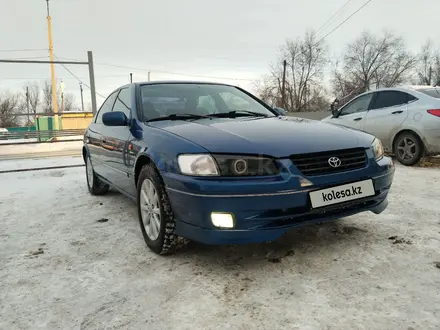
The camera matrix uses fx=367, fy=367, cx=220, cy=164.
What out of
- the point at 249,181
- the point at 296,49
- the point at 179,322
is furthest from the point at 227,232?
the point at 296,49

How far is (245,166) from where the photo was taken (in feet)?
7.62

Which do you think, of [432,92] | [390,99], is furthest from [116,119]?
[432,92]

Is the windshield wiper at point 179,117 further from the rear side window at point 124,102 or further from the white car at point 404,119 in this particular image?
the white car at point 404,119

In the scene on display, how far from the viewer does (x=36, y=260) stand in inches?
112

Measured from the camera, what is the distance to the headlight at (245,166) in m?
2.32

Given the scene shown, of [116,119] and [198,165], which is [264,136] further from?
[116,119]

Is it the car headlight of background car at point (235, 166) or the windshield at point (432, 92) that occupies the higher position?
the windshield at point (432, 92)

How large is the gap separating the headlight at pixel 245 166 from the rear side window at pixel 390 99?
5141 millimetres

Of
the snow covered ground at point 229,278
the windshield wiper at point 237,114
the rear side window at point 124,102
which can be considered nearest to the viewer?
the snow covered ground at point 229,278

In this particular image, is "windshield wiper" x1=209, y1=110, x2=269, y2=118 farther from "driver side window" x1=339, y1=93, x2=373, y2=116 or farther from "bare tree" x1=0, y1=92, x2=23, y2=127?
"bare tree" x1=0, y1=92, x2=23, y2=127

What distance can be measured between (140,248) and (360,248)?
173 centimetres

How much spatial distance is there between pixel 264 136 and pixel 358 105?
18.0ft

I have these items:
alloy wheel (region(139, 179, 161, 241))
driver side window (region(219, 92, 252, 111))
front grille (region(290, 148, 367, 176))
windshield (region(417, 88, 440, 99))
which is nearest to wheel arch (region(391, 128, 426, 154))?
windshield (region(417, 88, 440, 99))

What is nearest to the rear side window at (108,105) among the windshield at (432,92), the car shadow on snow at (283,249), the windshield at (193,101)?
the windshield at (193,101)
